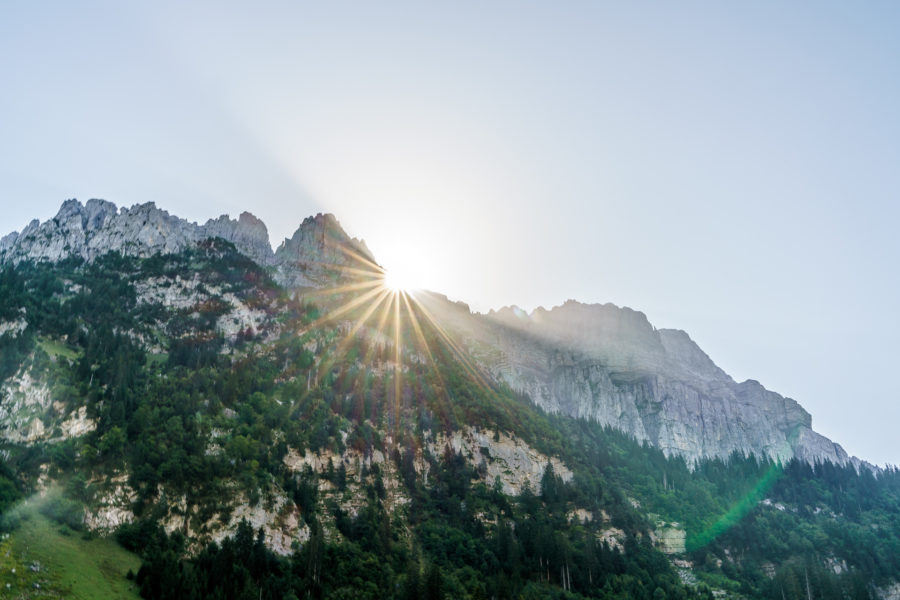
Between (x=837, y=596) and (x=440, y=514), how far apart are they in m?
78.2

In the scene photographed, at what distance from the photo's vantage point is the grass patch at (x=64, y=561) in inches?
2830

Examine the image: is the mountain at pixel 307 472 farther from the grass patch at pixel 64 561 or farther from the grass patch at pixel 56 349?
the grass patch at pixel 56 349

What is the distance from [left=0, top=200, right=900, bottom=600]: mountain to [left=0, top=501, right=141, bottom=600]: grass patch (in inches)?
15.0

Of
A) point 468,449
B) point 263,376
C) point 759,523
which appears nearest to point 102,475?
point 263,376

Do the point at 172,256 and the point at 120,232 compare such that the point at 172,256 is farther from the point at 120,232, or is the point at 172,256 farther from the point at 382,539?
the point at 382,539

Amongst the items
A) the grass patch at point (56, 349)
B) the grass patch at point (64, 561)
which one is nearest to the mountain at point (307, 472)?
the grass patch at point (64, 561)

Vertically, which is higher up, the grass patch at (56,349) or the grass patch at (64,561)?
the grass patch at (56,349)

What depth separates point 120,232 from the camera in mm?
193875

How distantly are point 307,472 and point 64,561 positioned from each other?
46640mm

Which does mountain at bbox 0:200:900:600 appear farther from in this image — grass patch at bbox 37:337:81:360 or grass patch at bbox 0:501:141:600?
grass patch at bbox 37:337:81:360

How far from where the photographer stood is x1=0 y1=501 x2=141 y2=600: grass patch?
71875mm

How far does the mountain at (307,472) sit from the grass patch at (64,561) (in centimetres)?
38

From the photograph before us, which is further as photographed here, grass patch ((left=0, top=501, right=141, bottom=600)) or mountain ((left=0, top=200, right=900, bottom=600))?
mountain ((left=0, top=200, right=900, bottom=600))

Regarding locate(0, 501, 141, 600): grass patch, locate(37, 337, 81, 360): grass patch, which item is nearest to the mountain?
locate(0, 501, 141, 600): grass patch
